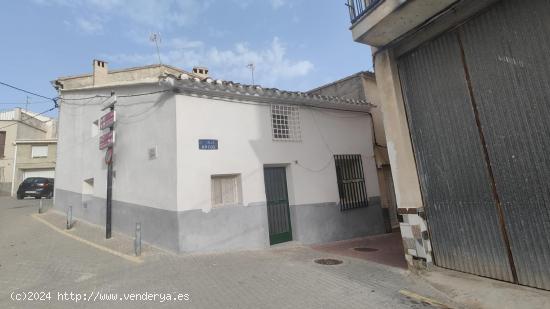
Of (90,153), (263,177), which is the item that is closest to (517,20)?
(263,177)

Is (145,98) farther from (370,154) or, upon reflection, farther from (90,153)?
(370,154)

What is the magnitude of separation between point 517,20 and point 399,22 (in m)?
1.64

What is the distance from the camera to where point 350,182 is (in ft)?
34.4

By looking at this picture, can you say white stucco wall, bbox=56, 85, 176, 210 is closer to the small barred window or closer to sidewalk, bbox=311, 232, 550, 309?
the small barred window

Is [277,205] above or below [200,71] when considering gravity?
below

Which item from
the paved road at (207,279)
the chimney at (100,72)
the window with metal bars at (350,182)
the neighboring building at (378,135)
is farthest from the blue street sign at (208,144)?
the chimney at (100,72)

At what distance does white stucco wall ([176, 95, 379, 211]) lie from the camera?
729 cm

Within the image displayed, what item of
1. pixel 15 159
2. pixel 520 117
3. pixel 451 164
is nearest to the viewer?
pixel 520 117

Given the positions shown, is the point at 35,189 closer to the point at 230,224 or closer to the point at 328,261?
the point at 230,224

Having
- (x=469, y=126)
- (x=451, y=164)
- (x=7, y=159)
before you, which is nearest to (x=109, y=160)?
(x=451, y=164)

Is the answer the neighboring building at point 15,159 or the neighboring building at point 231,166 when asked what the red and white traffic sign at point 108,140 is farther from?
the neighboring building at point 15,159

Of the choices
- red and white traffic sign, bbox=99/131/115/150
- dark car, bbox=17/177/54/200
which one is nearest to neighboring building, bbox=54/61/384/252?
red and white traffic sign, bbox=99/131/115/150

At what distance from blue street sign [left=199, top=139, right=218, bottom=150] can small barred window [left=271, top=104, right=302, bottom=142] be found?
1939 mm

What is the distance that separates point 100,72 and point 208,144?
1171 cm
